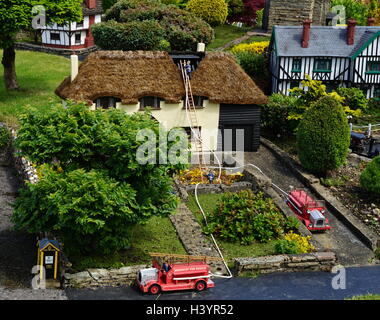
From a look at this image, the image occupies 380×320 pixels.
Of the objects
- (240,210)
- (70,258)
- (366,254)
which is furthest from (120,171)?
(366,254)

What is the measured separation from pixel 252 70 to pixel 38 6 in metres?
18.0

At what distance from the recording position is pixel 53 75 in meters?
47.7

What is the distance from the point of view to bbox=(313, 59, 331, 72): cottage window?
4719 centimetres

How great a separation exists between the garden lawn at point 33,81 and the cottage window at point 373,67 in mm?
21719

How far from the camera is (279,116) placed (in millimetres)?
38781

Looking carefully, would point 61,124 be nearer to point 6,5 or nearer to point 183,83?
point 183,83

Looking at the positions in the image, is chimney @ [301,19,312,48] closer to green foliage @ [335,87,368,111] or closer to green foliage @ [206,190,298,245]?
green foliage @ [335,87,368,111]

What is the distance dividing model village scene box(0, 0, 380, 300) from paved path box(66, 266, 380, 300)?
77mm

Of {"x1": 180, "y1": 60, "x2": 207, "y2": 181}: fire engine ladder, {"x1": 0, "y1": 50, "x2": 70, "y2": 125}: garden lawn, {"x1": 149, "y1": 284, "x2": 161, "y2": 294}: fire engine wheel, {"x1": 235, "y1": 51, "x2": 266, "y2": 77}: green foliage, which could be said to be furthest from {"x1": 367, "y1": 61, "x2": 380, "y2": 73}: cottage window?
{"x1": 149, "y1": 284, "x2": 161, "y2": 294}: fire engine wheel

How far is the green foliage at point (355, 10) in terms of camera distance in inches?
2667

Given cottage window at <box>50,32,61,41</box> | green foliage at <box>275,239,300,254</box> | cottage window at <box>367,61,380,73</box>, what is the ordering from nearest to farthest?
green foliage at <box>275,239,300,254</box>, cottage window at <box>367,61,380,73</box>, cottage window at <box>50,32,61,41</box>

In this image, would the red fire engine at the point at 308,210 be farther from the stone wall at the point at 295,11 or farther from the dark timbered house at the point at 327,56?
the stone wall at the point at 295,11

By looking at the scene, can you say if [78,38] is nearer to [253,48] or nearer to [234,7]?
[253,48]

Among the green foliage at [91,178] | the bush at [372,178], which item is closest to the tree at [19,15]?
the green foliage at [91,178]
